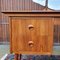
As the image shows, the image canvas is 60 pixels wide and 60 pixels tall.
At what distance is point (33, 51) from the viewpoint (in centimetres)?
136

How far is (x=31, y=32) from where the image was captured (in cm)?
134

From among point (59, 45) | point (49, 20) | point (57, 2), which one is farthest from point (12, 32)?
point (59, 45)

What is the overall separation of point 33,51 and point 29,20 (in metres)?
0.25

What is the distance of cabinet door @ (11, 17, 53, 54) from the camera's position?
1.33 metres

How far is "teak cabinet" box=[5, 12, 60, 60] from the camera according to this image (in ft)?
4.35

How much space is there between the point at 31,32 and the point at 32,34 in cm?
2

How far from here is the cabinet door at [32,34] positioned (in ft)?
4.37

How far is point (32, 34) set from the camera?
4.40 feet

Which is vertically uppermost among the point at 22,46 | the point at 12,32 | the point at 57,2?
the point at 57,2

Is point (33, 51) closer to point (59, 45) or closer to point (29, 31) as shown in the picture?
point (29, 31)

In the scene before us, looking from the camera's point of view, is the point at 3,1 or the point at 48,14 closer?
the point at 48,14

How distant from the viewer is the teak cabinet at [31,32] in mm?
1327

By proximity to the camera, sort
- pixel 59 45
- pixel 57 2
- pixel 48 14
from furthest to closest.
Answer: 1. pixel 59 45
2. pixel 57 2
3. pixel 48 14

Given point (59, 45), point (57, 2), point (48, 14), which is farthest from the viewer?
point (59, 45)
